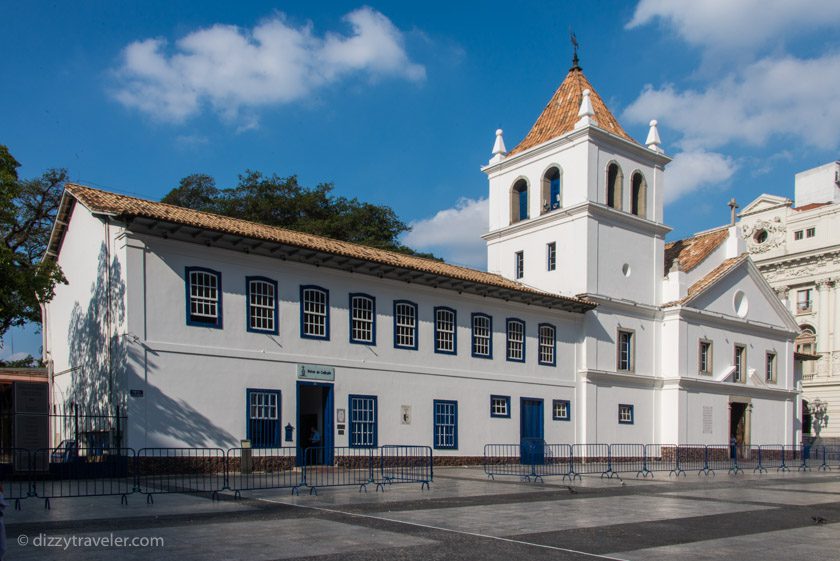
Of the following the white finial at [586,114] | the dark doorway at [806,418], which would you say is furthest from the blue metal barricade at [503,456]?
the dark doorway at [806,418]

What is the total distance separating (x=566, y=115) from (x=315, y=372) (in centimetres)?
1843

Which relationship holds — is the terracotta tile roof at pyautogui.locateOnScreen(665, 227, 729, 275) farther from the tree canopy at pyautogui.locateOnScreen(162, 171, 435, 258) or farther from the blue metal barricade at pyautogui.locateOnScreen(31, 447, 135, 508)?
the blue metal barricade at pyautogui.locateOnScreen(31, 447, 135, 508)

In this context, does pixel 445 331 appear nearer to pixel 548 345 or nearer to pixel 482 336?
pixel 482 336

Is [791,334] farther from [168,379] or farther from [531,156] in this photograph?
[168,379]

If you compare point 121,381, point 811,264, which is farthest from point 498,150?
point 811,264

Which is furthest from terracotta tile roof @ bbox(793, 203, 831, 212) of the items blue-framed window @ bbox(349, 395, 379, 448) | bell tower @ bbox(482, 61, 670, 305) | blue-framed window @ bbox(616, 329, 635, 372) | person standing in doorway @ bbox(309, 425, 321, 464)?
person standing in doorway @ bbox(309, 425, 321, 464)

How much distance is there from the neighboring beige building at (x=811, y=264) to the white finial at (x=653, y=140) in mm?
26423

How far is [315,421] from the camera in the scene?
2680 cm

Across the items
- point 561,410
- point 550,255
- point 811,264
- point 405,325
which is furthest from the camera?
point 811,264

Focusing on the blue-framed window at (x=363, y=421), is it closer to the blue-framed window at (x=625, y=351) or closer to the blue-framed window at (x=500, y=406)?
the blue-framed window at (x=500, y=406)

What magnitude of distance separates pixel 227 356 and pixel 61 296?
8016 mm

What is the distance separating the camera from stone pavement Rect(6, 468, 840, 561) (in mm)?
10109

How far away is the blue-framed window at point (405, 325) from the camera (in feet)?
91.4

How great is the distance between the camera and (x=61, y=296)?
90.3 ft
